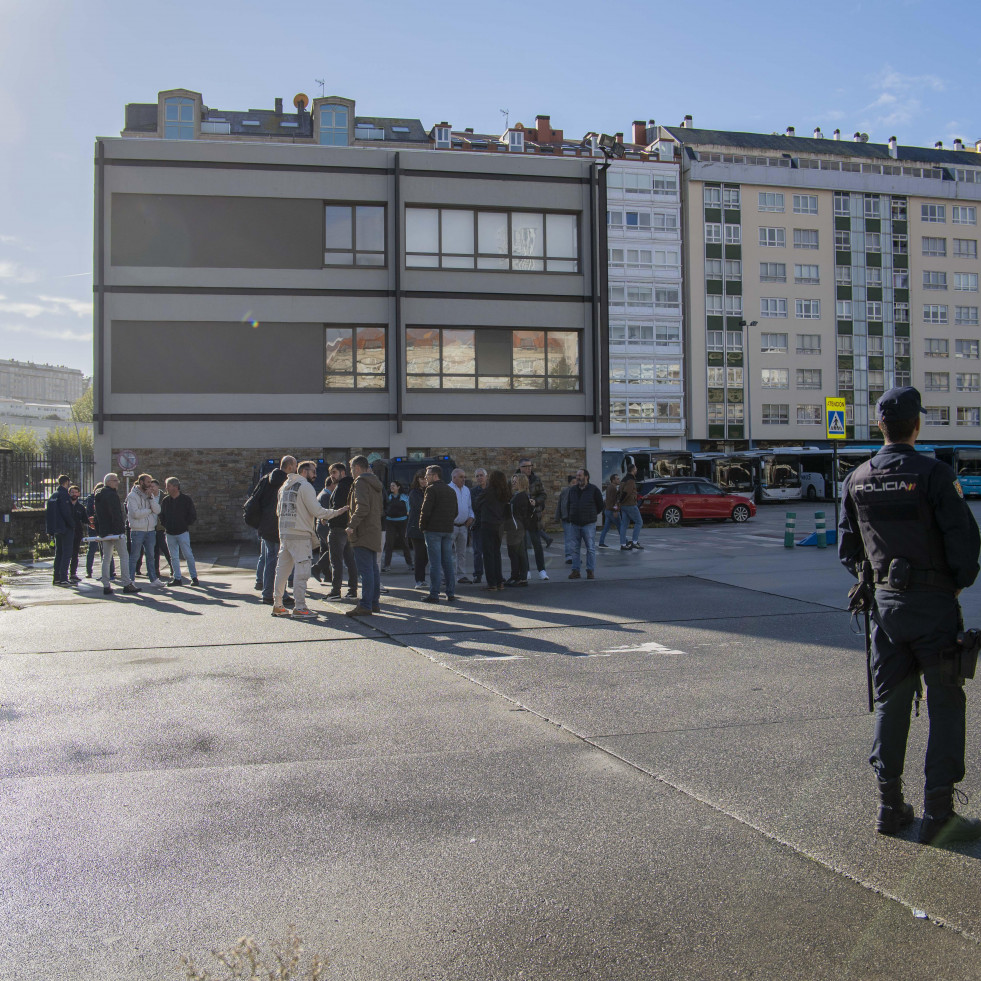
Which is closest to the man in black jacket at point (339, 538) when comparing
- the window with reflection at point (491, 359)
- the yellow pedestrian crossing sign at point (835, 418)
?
the yellow pedestrian crossing sign at point (835, 418)

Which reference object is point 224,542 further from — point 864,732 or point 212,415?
point 864,732

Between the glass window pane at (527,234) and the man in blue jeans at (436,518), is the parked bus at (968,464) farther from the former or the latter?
the man in blue jeans at (436,518)

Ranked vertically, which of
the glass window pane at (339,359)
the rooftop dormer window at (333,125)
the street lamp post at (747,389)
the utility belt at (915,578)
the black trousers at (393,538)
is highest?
the rooftop dormer window at (333,125)

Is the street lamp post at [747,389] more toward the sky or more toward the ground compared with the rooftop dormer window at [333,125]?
more toward the ground

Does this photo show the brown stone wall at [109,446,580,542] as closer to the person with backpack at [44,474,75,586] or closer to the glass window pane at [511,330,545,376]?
the glass window pane at [511,330,545,376]

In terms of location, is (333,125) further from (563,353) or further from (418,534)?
(418,534)

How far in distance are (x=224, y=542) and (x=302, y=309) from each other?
6.86 meters

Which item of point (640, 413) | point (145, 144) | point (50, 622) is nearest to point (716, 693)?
point (50, 622)

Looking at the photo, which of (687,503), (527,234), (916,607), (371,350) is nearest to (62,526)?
(371,350)

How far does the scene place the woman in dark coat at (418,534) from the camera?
45.3 feet

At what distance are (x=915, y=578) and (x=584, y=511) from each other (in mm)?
10489

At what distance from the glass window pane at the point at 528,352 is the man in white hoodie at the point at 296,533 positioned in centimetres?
1728

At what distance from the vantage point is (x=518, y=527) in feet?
44.0

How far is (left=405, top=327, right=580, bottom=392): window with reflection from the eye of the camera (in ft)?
89.5
